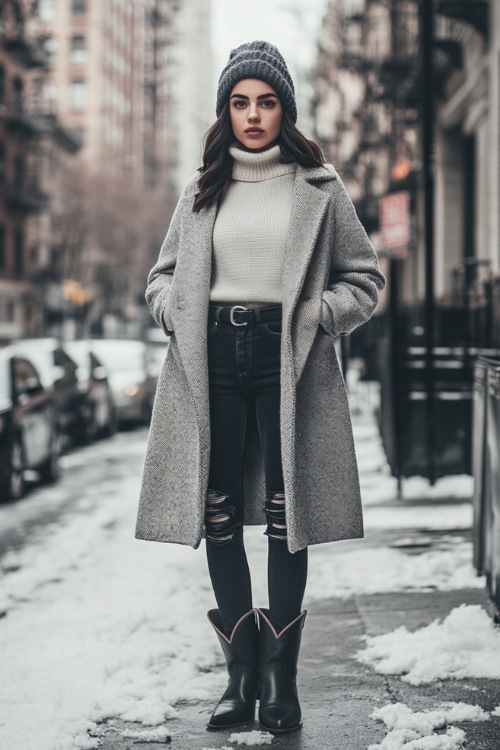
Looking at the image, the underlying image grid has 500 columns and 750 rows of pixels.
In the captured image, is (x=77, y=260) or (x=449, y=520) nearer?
(x=449, y=520)

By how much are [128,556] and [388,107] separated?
71.3ft

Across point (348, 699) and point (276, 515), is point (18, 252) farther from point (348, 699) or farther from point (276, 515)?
point (276, 515)

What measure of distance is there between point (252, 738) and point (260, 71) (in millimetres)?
2099

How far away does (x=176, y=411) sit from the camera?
144 inches

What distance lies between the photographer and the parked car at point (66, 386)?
1559 centimetres

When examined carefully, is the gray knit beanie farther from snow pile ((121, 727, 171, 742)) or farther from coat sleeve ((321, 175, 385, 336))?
snow pile ((121, 727, 171, 742))

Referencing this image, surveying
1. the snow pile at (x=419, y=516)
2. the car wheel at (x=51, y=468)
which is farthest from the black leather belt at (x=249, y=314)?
the car wheel at (x=51, y=468)

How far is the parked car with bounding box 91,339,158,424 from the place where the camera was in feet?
61.3

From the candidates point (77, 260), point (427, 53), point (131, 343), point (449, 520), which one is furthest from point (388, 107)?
point (77, 260)

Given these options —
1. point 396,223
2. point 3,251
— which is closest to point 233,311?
point 396,223

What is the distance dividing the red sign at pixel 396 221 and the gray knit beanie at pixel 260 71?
19.3 feet

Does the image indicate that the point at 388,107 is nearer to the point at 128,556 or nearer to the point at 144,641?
the point at 128,556

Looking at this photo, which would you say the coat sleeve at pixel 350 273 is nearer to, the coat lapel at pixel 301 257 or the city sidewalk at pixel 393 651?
the coat lapel at pixel 301 257

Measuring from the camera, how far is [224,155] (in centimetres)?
363
